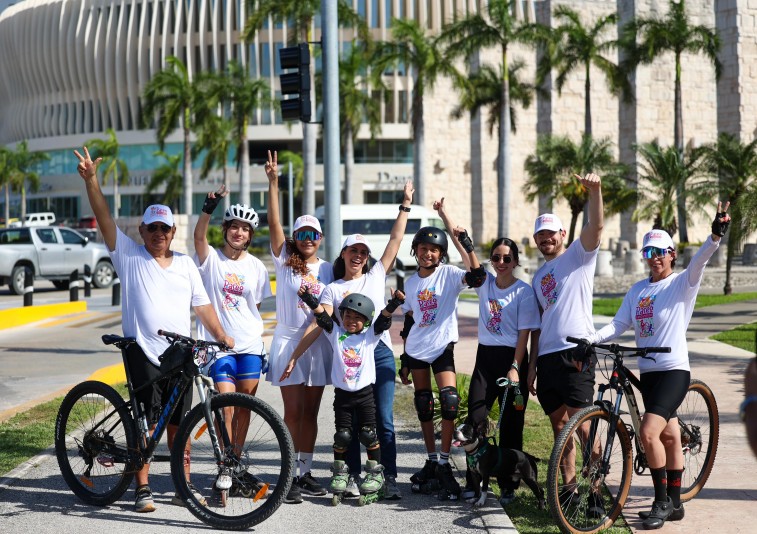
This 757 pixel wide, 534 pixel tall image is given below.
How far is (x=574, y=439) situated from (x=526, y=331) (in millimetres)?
872

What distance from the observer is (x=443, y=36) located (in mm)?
39375

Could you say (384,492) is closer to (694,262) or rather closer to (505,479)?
(505,479)

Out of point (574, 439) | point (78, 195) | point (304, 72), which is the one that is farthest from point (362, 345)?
point (78, 195)

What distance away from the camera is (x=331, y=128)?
12.2 meters

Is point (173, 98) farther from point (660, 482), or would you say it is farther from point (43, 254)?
point (660, 482)

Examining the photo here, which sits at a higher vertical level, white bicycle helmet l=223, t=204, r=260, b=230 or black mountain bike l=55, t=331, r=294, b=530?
white bicycle helmet l=223, t=204, r=260, b=230

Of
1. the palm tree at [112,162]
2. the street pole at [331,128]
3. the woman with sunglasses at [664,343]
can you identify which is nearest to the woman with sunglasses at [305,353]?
the woman with sunglasses at [664,343]

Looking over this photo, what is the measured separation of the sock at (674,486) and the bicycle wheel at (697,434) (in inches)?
15.1

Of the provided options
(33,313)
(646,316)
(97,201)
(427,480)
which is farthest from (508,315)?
(33,313)

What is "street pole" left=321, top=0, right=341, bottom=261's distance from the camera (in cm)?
1192

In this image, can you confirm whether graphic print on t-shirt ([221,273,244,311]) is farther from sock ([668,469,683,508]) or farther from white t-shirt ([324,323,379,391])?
sock ([668,469,683,508])

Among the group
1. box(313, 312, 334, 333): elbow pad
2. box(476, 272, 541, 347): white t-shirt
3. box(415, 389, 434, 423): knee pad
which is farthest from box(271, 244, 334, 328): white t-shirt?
box(476, 272, 541, 347): white t-shirt

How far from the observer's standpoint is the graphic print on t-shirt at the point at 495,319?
620 cm

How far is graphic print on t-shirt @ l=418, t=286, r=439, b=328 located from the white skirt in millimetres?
658
